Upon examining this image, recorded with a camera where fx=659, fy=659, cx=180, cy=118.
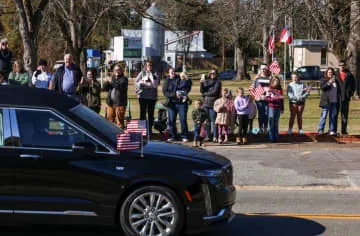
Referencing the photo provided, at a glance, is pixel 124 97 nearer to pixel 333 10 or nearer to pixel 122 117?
pixel 122 117

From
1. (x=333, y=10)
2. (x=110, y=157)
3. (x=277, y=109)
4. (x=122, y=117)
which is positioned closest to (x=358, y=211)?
(x=110, y=157)

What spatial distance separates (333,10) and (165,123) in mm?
13862

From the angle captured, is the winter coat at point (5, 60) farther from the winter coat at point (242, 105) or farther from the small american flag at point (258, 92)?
the small american flag at point (258, 92)

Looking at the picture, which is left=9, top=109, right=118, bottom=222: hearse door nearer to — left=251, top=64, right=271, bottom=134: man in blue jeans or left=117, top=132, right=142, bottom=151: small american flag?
left=117, top=132, right=142, bottom=151: small american flag

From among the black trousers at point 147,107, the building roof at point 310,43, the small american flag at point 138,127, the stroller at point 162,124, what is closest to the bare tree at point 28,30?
the black trousers at point 147,107

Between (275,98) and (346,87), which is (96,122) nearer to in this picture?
(275,98)

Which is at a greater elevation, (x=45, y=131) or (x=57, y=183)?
(x=45, y=131)

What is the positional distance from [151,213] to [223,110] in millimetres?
9061

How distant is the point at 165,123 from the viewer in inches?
648

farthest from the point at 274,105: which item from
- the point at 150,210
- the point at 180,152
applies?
the point at 150,210

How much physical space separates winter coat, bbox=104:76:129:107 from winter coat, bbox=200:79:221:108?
1.90 meters

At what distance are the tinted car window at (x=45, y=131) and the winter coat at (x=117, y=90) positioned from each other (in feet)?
29.3

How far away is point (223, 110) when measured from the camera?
1570 centimetres

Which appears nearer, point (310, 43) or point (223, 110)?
point (223, 110)
